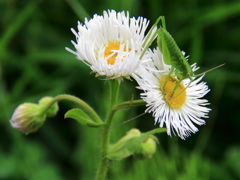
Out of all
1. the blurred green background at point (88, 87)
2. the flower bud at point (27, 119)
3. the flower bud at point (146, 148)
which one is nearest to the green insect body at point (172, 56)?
the flower bud at point (146, 148)

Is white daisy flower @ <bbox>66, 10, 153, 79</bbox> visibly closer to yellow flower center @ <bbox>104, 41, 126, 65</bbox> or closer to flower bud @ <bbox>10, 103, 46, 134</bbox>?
yellow flower center @ <bbox>104, 41, 126, 65</bbox>

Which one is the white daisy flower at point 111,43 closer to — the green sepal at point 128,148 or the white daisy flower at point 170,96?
the white daisy flower at point 170,96

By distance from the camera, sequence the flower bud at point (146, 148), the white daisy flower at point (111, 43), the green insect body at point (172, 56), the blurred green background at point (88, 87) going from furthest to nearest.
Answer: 1. the blurred green background at point (88, 87)
2. the flower bud at point (146, 148)
3. the green insect body at point (172, 56)
4. the white daisy flower at point (111, 43)

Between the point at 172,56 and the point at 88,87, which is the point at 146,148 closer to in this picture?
the point at 172,56

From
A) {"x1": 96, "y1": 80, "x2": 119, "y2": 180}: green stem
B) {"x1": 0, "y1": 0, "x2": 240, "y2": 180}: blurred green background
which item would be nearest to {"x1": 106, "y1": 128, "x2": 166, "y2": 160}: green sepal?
{"x1": 96, "y1": 80, "x2": 119, "y2": 180}: green stem

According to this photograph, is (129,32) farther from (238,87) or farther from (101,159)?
(238,87)

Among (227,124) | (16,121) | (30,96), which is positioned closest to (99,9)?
(30,96)

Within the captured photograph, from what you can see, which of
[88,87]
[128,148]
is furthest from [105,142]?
[88,87]

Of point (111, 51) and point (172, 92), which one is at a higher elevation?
point (111, 51)

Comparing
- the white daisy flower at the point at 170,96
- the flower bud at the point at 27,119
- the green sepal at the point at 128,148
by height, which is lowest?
the green sepal at the point at 128,148
